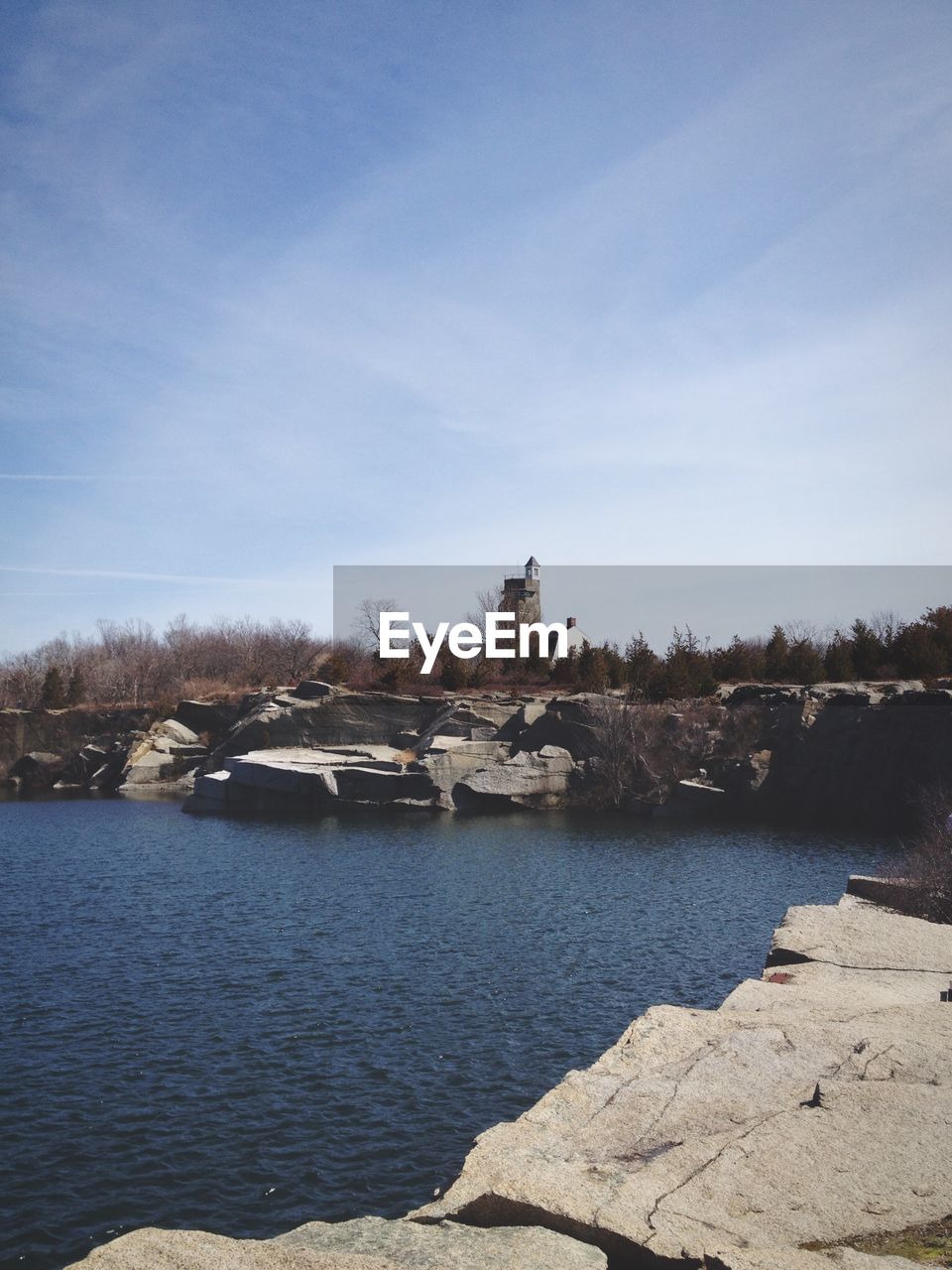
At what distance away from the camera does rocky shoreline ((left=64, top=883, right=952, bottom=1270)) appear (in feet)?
23.7

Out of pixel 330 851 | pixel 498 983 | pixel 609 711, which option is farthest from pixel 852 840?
pixel 498 983

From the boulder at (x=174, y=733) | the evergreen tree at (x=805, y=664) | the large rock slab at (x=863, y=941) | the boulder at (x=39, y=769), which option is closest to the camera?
the large rock slab at (x=863, y=941)

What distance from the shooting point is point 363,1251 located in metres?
7.58

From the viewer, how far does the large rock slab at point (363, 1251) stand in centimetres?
679

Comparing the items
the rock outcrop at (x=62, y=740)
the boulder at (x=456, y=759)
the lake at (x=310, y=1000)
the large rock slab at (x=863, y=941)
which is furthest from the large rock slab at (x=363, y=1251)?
the rock outcrop at (x=62, y=740)

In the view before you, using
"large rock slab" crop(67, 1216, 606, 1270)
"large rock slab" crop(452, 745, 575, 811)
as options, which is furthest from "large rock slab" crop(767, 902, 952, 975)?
"large rock slab" crop(452, 745, 575, 811)

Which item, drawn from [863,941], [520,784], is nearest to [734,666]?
[520,784]

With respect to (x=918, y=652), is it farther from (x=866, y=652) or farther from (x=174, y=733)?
(x=174, y=733)

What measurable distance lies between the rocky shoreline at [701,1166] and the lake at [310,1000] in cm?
251

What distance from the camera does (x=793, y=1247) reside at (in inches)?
284

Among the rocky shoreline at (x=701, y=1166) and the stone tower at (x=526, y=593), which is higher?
the stone tower at (x=526, y=593)

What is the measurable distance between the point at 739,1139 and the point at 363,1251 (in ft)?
12.5

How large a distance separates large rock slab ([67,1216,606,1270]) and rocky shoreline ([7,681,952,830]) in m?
37.1

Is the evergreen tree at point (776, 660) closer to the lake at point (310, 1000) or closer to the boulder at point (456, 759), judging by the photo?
the boulder at point (456, 759)
